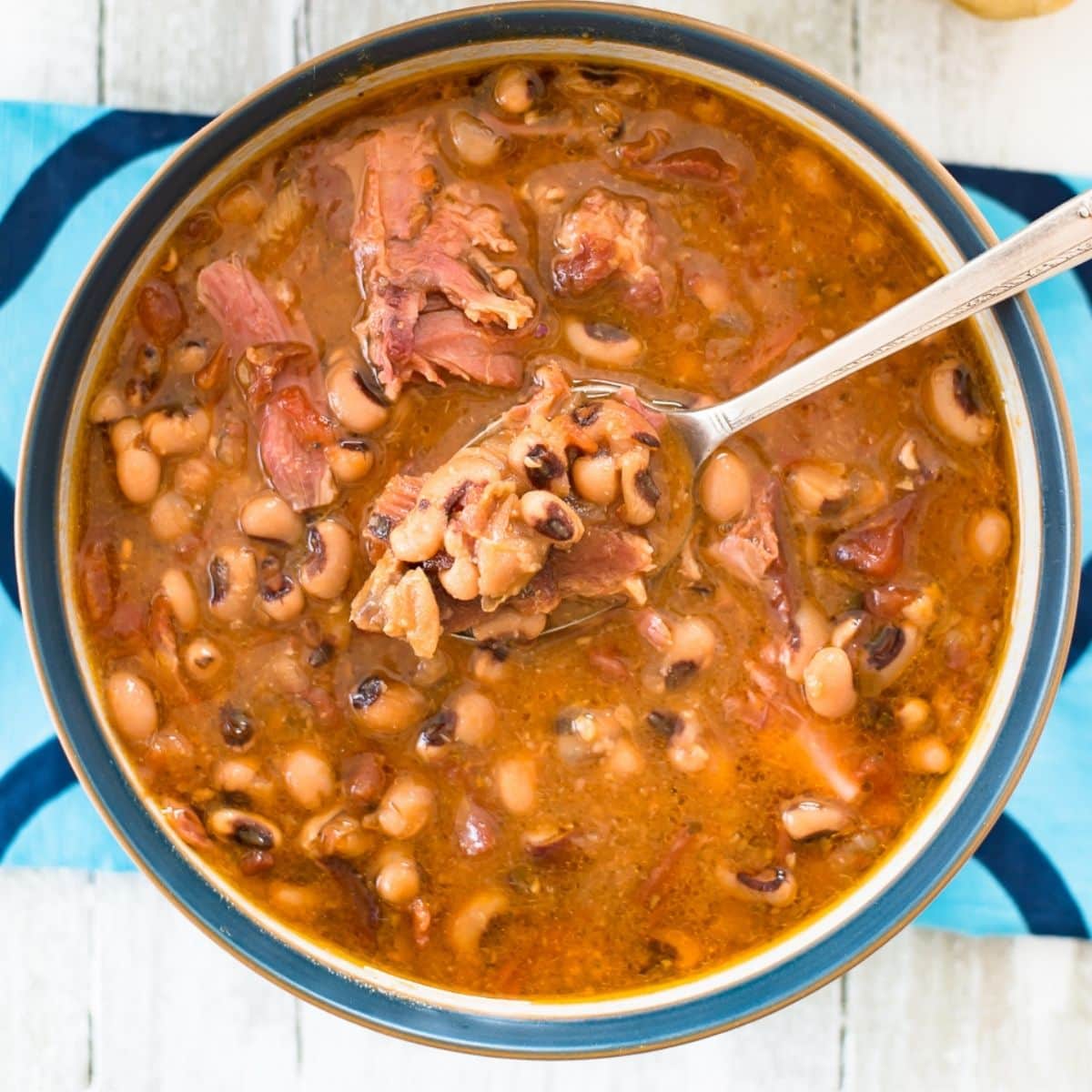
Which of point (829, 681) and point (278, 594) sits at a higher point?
point (278, 594)

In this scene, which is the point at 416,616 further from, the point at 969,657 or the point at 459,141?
the point at 969,657

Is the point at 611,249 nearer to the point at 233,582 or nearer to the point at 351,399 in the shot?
the point at 351,399

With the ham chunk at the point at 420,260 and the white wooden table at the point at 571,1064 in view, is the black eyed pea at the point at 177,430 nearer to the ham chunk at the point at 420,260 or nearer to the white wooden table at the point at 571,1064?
the ham chunk at the point at 420,260

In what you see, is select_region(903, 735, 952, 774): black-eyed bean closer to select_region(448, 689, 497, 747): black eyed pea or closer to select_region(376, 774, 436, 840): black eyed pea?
select_region(448, 689, 497, 747): black eyed pea

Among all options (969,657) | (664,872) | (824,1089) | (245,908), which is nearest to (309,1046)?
(245,908)

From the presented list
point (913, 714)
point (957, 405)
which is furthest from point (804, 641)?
point (957, 405)

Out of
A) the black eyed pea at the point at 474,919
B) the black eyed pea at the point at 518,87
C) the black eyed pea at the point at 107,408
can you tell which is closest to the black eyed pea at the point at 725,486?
the black eyed pea at the point at 518,87

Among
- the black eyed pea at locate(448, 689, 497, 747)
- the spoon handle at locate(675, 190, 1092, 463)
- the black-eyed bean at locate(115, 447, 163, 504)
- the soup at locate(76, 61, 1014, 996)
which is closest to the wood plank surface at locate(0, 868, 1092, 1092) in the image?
the soup at locate(76, 61, 1014, 996)
